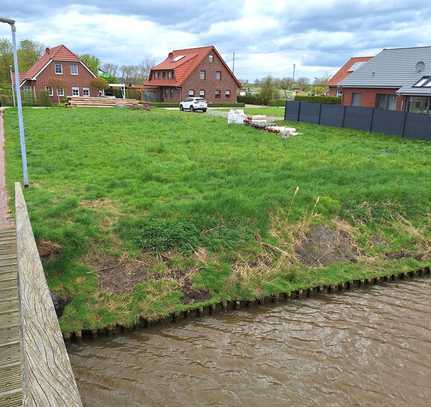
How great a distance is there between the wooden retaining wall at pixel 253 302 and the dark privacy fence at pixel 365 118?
13.2m

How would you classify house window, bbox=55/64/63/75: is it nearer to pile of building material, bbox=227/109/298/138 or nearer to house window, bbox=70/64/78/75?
house window, bbox=70/64/78/75

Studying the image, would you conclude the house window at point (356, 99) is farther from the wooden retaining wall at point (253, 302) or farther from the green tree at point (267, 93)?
the wooden retaining wall at point (253, 302)

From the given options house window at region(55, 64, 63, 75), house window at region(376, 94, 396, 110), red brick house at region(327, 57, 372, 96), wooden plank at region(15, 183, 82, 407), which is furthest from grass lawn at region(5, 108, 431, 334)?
red brick house at region(327, 57, 372, 96)

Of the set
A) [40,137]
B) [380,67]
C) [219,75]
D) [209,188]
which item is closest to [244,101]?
[219,75]

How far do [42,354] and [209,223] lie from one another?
6741mm

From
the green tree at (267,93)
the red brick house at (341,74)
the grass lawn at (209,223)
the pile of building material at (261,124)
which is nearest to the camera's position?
the grass lawn at (209,223)

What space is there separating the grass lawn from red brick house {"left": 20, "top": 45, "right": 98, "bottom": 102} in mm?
36637

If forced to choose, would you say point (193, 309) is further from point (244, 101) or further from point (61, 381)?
point (244, 101)

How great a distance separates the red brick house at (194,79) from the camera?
50.0 m

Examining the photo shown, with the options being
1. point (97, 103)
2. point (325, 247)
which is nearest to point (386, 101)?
point (325, 247)

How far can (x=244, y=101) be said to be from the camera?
57.1 metres

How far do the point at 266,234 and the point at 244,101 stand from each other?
164ft

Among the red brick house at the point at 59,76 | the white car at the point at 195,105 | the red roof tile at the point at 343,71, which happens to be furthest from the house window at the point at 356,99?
the red brick house at the point at 59,76

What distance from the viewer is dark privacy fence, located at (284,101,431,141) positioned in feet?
66.0
